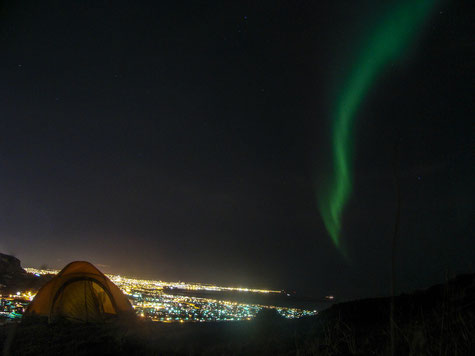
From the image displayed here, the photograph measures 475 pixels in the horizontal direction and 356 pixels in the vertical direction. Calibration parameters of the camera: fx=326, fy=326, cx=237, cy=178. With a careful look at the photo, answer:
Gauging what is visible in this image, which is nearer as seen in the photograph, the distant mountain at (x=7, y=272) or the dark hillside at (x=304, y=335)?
the dark hillside at (x=304, y=335)

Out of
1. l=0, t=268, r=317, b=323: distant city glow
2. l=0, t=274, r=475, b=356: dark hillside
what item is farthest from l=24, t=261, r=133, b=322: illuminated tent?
l=0, t=274, r=475, b=356: dark hillside

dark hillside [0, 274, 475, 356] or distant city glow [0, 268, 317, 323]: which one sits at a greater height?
dark hillside [0, 274, 475, 356]

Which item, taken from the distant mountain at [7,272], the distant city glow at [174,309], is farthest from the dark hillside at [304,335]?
the distant mountain at [7,272]

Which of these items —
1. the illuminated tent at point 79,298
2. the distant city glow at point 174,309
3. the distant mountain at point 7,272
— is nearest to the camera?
the illuminated tent at point 79,298

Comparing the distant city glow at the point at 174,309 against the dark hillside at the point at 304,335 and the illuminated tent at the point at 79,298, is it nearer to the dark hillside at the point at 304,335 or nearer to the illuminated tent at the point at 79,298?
the illuminated tent at the point at 79,298

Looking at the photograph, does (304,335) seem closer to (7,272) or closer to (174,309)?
(174,309)

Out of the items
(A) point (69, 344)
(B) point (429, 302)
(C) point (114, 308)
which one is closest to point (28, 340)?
(A) point (69, 344)

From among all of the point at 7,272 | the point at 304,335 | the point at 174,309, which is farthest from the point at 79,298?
the point at 7,272

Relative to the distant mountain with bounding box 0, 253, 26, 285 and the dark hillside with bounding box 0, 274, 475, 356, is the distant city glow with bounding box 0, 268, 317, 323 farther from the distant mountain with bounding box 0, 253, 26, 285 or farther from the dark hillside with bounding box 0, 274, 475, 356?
the distant mountain with bounding box 0, 253, 26, 285

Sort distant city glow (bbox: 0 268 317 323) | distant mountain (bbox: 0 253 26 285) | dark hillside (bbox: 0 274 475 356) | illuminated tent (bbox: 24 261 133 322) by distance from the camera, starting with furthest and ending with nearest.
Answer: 1. distant mountain (bbox: 0 253 26 285)
2. distant city glow (bbox: 0 268 317 323)
3. illuminated tent (bbox: 24 261 133 322)
4. dark hillside (bbox: 0 274 475 356)

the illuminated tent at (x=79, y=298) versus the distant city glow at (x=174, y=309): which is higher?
the illuminated tent at (x=79, y=298)
